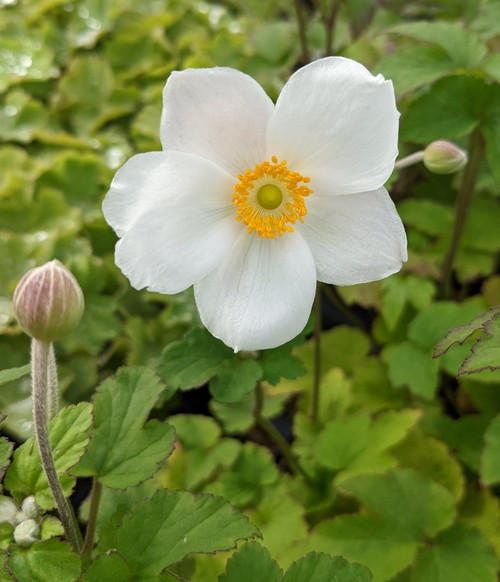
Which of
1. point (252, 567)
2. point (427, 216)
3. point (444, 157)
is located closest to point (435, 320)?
point (427, 216)

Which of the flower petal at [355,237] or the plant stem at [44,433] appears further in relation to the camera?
the flower petal at [355,237]

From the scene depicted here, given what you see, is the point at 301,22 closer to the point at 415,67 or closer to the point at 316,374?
the point at 415,67

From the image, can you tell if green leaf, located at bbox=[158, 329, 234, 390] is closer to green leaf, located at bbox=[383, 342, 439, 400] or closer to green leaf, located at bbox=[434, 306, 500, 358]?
green leaf, located at bbox=[434, 306, 500, 358]

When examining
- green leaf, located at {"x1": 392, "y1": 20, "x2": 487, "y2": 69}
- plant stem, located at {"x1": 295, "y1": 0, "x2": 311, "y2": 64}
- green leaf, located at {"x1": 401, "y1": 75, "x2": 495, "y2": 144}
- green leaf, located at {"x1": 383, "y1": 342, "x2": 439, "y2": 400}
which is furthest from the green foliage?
plant stem, located at {"x1": 295, "y1": 0, "x2": 311, "y2": 64}

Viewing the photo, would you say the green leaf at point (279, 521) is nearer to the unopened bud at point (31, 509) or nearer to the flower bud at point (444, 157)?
the unopened bud at point (31, 509)

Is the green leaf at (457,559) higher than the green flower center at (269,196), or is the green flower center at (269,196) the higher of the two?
the green flower center at (269,196)

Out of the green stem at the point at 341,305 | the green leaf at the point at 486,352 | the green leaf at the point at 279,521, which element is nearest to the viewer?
the green leaf at the point at 486,352

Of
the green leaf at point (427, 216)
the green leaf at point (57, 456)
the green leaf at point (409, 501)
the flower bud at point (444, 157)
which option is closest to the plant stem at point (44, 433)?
the green leaf at point (57, 456)
